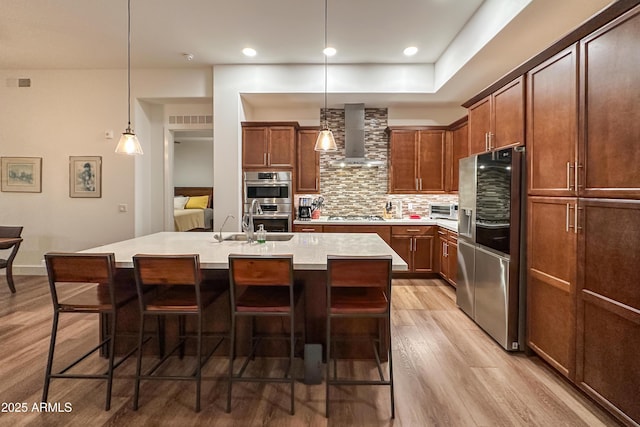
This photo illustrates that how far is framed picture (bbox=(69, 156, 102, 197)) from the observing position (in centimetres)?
491

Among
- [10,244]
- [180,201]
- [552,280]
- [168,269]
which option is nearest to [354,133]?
[552,280]

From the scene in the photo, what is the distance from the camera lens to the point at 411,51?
13.8 feet

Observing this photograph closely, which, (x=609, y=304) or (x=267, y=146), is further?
(x=267, y=146)

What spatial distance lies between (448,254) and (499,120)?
2.04 m

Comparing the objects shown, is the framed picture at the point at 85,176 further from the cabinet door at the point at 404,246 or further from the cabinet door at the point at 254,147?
the cabinet door at the point at 404,246

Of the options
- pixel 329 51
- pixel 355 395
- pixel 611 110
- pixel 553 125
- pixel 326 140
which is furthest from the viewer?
pixel 329 51

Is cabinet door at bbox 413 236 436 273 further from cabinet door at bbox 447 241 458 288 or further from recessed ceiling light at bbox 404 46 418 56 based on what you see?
recessed ceiling light at bbox 404 46 418 56

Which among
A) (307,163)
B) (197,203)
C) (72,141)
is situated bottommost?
(197,203)

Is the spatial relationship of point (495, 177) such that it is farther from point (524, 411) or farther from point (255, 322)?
point (255, 322)

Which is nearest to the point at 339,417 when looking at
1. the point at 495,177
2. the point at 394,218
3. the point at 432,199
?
the point at 495,177

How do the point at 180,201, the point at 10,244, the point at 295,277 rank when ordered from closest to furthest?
the point at 295,277, the point at 10,244, the point at 180,201

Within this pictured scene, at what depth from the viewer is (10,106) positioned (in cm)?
488

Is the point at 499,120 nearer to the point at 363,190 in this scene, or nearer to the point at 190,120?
the point at 363,190

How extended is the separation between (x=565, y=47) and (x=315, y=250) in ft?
7.06
